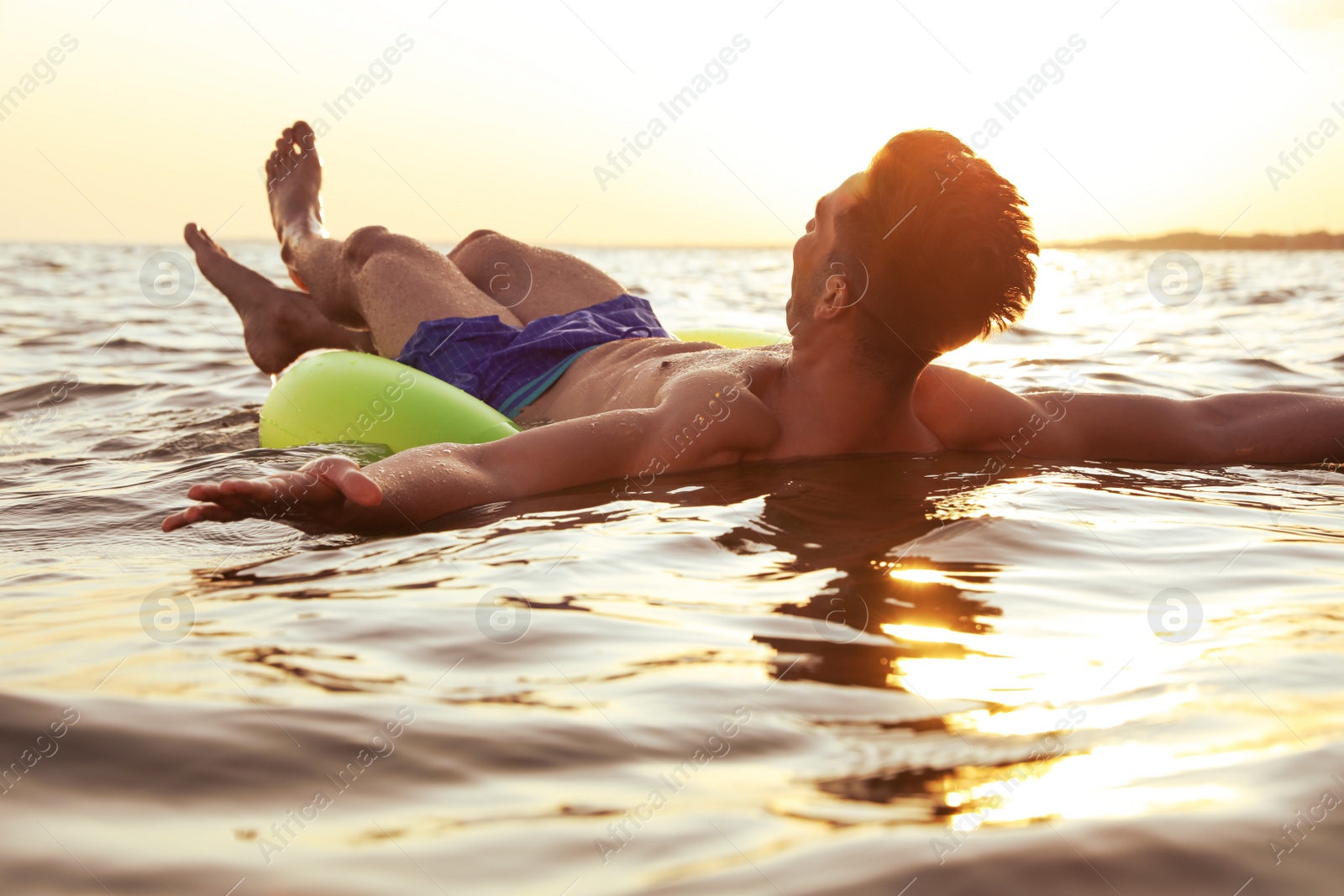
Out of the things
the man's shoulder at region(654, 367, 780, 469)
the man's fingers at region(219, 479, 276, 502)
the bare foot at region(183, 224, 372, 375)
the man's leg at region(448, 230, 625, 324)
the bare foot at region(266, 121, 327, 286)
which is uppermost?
the man's shoulder at region(654, 367, 780, 469)

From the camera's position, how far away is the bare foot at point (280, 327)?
5.55m

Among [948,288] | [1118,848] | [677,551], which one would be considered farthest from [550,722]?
[948,288]

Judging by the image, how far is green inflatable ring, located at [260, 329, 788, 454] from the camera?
13.3ft

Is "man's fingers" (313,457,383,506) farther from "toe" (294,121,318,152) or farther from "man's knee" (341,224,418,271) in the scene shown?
"toe" (294,121,318,152)

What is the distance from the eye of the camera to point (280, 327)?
5562 millimetres

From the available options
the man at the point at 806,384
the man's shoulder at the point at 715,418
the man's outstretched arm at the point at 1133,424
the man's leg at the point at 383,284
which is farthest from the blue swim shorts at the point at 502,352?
the man's outstretched arm at the point at 1133,424

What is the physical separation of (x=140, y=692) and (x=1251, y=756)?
182cm

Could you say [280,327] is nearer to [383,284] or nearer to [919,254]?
[383,284]

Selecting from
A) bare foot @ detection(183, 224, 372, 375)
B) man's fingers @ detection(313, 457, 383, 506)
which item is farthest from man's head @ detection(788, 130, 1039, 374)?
bare foot @ detection(183, 224, 372, 375)

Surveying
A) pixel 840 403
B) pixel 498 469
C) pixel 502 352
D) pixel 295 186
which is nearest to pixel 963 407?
pixel 840 403

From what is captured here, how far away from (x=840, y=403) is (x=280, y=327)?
335cm

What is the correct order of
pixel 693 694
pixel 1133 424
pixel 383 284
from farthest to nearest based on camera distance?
pixel 383 284 < pixel 1133 424 < pixel 693 694

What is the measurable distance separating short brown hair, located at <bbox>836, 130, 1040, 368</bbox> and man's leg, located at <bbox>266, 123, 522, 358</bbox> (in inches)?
86.0

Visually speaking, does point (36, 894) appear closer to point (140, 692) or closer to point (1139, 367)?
point (140, 692)
